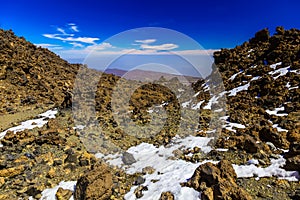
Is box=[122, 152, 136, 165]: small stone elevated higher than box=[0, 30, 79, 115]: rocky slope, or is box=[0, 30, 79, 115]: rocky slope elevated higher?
box=[0, 30, 79, 115]: rocky slope

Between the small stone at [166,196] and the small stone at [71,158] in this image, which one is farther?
the small stone at [71,158]

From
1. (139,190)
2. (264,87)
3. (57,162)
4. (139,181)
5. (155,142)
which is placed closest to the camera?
(139,190)

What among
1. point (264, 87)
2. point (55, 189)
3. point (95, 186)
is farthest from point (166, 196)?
point (264, 87)

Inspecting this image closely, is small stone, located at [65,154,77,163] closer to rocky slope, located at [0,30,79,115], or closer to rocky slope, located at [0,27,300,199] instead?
rocky slope, located at [0,27,300,199]

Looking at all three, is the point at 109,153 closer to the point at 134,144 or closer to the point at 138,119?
the point at 134,144

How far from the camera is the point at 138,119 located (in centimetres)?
1667

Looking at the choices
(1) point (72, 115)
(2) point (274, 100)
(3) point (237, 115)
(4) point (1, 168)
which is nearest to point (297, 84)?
(2) point (274, 100)

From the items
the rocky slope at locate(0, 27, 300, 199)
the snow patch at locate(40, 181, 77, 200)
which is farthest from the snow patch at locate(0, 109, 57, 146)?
the snow patch at locate(40, 181, 77, 200)

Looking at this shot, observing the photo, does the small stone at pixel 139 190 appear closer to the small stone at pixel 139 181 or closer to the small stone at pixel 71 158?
the small stone at pixel 139 181

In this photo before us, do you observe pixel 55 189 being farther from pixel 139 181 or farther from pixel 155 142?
pixel 155 142

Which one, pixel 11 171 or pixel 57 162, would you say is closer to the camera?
pixel 11 171

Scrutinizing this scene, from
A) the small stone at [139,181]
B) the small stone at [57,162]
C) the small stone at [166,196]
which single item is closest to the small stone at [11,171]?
the small stone at [57,162]

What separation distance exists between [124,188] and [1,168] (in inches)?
200

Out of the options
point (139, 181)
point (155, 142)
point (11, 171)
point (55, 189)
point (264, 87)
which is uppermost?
point (264, 87)
